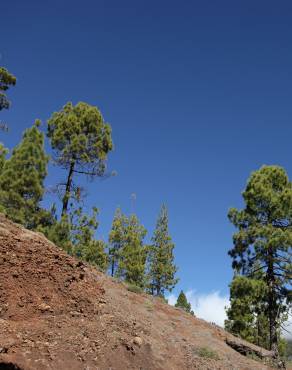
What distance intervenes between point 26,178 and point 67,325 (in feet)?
49.3

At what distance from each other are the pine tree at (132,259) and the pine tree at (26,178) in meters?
13.2

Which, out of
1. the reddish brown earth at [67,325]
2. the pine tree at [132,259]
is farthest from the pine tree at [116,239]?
the reddish brown earth at [67,325]

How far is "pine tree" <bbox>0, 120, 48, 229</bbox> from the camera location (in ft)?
78.8

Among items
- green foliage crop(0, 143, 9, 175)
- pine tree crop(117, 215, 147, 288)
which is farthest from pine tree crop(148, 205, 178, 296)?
green foliage crop(0, 143, 9, 175)

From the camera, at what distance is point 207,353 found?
1457 centimetres

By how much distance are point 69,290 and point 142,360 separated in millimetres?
2813

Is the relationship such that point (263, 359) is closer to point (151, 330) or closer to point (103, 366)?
point (151, 330)

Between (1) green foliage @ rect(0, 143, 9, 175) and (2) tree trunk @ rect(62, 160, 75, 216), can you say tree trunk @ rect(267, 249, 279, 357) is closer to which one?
(2) tree trunk @ rect(62, 160, 75, 216)

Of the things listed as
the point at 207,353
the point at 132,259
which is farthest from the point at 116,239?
the point at 207,353

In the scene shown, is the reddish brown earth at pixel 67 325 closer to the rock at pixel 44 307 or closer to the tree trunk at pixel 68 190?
the rock at pixel 44 307

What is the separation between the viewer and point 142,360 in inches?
452

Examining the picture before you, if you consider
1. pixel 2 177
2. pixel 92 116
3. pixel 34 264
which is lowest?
pixel 34 264

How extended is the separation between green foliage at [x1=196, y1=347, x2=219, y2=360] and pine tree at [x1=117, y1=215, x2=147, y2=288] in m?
20.7

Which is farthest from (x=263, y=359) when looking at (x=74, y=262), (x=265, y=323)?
(x=265, y=323)
